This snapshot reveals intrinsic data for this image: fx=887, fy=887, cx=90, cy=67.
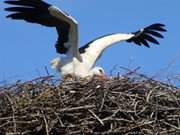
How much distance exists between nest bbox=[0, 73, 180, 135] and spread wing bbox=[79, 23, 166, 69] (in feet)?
6.90

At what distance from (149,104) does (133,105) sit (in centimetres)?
12

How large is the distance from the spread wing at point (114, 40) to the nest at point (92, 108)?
210 centimetres

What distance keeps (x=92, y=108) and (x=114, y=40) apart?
2988 mm

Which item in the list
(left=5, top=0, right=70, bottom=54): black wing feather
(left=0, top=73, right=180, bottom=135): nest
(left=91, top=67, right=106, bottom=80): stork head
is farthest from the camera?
(left=5, top=0, right=70, bottom=54): black wing feather

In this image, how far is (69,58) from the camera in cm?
872

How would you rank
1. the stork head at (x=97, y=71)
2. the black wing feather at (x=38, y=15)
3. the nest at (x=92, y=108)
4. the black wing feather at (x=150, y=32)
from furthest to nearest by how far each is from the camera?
the black wing feather at (x=150, y=32) < the black wing feather at (x=38, y=15) < the stork head at (x=97, y=71) < the nest at (x=92, y=108)

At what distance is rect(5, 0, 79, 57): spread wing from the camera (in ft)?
27.6

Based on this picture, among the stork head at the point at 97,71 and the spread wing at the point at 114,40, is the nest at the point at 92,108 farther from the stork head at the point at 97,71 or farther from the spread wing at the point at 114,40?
the spread wing at the point at 114,40

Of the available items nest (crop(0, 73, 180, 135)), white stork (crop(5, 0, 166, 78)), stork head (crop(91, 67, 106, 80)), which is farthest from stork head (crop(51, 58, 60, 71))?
nest (crop(0, 73, 180, 135))

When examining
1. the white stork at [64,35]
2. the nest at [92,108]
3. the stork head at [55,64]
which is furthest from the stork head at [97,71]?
the nest at [92,108]

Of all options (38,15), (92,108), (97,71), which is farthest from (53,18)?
(92,108)

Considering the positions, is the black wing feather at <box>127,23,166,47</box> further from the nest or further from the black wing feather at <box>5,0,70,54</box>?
the nest

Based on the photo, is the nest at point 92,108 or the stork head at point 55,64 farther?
the stork head at point 55,64

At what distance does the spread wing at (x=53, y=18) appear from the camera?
27.6ft
